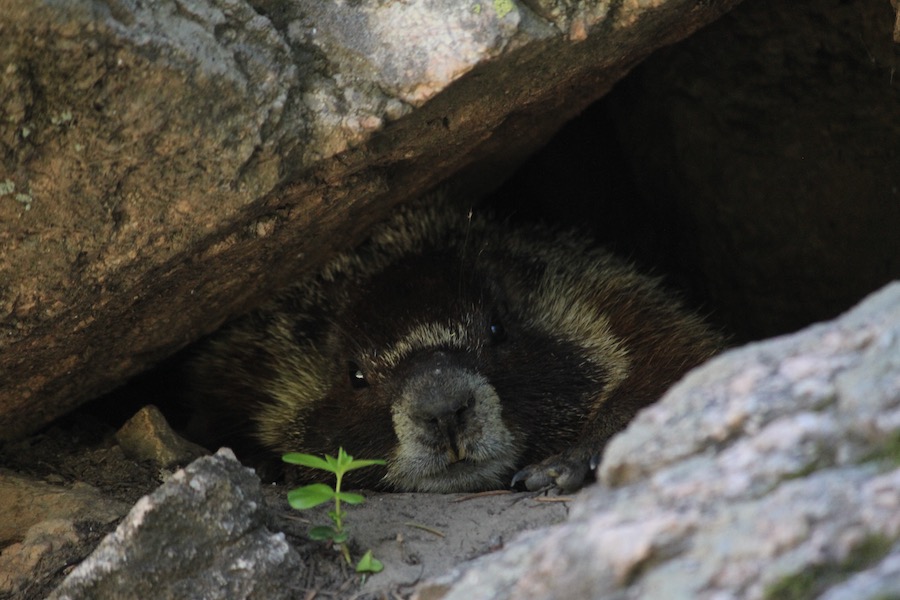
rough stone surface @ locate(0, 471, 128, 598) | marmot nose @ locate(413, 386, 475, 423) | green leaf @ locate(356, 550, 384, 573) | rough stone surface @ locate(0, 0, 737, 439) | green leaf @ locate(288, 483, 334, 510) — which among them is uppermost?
rough stone surface @ locate(0, 0, 737, 439)

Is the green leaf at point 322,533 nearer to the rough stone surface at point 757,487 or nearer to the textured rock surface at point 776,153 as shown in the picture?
the rough stone surface at point 757,487

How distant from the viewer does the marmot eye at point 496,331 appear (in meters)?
4.60

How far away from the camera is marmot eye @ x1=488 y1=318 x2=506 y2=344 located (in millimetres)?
4598

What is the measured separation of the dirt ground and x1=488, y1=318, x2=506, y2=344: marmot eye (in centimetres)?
91

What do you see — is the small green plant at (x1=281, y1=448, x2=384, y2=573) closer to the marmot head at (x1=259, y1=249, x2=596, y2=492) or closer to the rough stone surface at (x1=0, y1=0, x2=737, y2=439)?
the rough stone surface at (x1=0, y1=0, x2=737, y2=439)

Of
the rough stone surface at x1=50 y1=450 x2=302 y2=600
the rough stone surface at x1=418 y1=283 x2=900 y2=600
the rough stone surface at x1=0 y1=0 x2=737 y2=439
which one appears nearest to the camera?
the rough stone surface at x1=418 y1=283 x2=900 y2=600

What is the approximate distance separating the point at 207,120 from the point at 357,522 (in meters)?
1.49

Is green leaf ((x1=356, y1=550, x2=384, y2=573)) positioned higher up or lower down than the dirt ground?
higher up

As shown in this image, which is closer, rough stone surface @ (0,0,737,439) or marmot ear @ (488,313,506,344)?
rough stone surface @ (0,0,737,439)

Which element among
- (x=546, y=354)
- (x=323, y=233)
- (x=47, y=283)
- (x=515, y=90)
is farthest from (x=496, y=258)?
(x=47, y=283)

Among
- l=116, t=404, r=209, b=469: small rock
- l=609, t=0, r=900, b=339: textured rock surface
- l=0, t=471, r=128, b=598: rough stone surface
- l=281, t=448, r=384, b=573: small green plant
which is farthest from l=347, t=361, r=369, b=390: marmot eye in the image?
l=609, t=0, r=900, b=339: textured rock surface

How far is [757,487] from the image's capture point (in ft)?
→ 5.96

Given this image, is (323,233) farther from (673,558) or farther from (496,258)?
(673,558)

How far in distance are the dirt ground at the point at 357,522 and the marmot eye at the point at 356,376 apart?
2.08 feet
